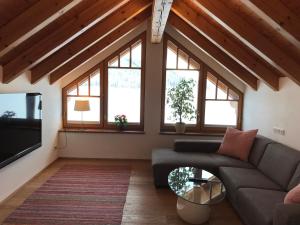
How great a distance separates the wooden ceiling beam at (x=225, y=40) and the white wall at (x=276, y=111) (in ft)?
0.76

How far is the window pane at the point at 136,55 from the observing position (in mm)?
5559

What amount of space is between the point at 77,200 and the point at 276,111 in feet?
10.5

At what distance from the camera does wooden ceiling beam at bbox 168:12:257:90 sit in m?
4.76

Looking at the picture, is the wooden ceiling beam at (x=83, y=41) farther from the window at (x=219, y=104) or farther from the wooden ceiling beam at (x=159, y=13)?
the window at (x=219, y=104)

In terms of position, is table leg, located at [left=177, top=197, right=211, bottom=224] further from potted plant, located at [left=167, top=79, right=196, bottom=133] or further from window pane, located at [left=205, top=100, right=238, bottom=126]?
window pane, located at [left=205, top=100, right=238, bottom=126]

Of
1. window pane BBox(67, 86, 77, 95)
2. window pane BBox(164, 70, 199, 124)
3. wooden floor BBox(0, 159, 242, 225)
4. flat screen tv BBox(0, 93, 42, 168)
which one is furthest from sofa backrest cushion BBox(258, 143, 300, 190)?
window pane BBox(67, 86, 77, 95)

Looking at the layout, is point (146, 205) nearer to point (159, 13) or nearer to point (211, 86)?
point (159, 13)

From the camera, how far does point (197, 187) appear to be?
3.16 m

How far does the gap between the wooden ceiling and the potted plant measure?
2.78ft

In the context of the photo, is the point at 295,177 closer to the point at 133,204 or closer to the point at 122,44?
the point at 133,204

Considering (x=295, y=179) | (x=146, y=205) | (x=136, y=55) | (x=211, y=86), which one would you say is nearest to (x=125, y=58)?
(x=136, y=55)

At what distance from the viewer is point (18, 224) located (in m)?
2.96

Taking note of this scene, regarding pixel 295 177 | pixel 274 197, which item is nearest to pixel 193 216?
pixel 274 197

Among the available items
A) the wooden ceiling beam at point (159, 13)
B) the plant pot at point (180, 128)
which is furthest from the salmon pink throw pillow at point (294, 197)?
the plant pot at point (180, 128)
